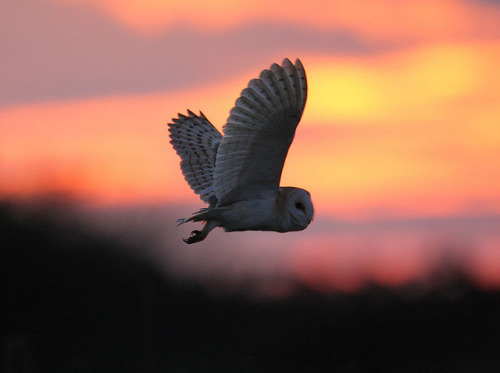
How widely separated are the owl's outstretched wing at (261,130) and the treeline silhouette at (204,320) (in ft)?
69.7

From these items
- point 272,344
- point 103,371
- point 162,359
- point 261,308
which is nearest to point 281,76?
point 103,371

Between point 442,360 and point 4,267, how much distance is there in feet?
56.3

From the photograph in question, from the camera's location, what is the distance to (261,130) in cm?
783

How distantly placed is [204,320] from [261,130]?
90.7 feet

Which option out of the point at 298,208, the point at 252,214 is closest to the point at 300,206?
the point at 298,208

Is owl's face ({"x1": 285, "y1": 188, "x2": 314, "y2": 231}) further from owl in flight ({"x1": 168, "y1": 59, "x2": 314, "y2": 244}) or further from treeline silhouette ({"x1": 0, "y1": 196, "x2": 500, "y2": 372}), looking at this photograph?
treeline silhouette ({"x1": 0, "y1": 196, "x2": 500, "y2": 372})

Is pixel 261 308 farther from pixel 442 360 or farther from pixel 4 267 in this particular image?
pixel 4 267

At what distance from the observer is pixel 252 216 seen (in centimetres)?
848

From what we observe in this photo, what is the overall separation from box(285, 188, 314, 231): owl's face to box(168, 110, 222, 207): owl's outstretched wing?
137 cm

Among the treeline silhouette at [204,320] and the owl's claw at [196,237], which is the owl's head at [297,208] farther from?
the treeline silhouette at [204,320]

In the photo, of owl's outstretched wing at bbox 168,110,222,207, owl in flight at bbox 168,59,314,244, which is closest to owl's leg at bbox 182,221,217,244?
owl in flight at bbox 168,59,314,244

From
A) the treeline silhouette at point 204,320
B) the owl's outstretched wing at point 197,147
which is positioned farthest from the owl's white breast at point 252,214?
the treeline silhouette at point 204,320

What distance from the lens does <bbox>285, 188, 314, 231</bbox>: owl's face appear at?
8.62 metres

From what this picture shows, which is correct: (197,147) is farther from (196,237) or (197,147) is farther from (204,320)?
(204,320)
